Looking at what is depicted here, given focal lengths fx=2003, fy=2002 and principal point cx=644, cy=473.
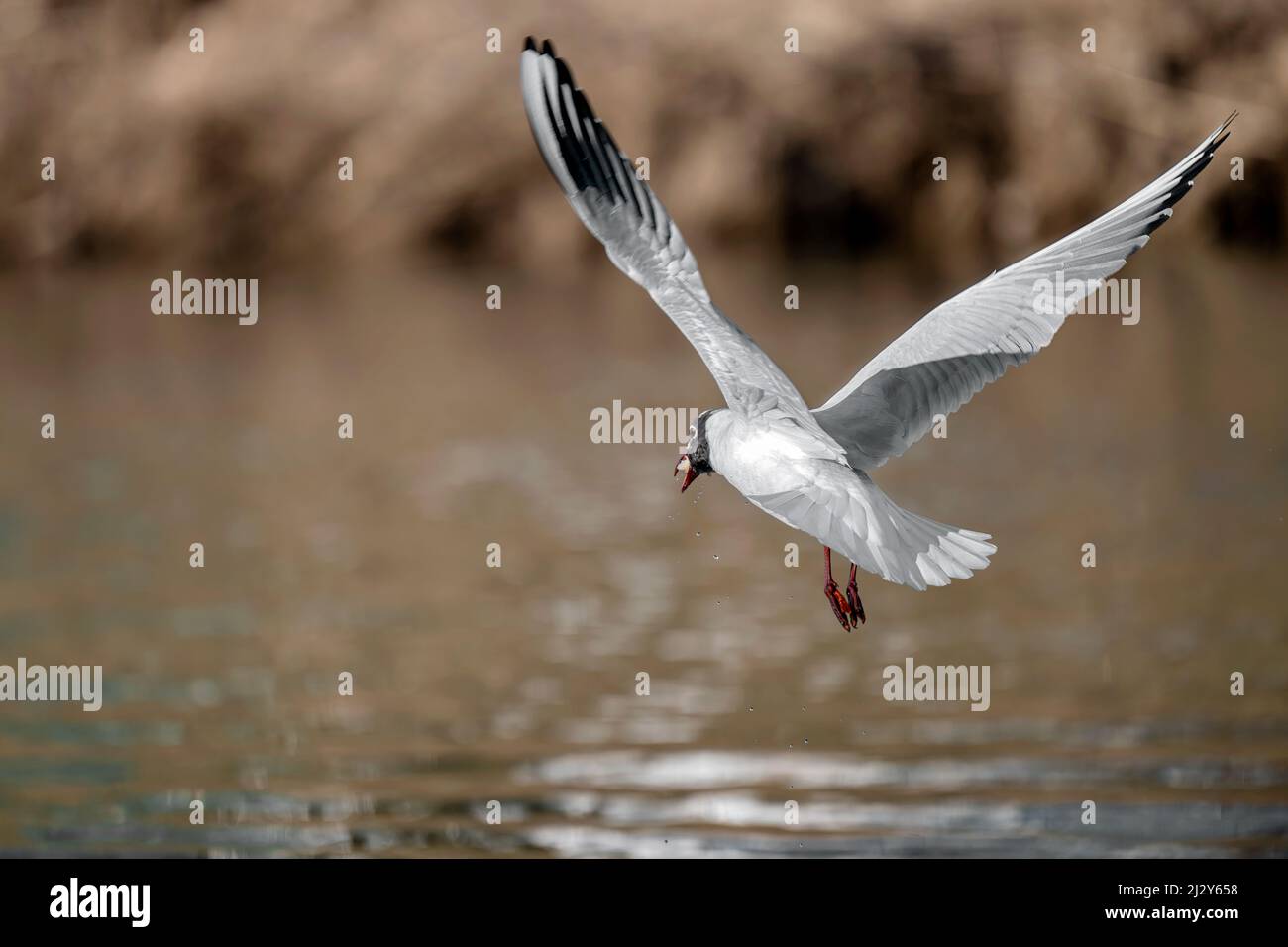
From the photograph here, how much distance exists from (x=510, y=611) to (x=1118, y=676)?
4.37m

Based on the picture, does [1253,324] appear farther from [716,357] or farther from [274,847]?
[716,357]

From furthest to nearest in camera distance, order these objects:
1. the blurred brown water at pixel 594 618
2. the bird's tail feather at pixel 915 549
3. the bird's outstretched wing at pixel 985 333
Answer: the blurred brown water at pixel 594 618, the bird's outstretched wing at pixel 985 333, the bird's tail feather at pixel 915 549

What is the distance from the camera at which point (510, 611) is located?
14.5 m

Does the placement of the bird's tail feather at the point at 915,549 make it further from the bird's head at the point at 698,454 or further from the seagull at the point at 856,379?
the bird's head at the point at 698,454

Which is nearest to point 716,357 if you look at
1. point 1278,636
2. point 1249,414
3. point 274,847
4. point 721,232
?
point 274,847

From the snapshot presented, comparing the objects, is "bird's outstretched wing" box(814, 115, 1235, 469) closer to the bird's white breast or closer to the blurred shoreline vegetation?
the bird's white breast

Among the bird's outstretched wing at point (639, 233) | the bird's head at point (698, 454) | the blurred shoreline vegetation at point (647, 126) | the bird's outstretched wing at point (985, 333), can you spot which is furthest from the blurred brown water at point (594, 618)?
the blurred shoreline vegetation at point (647, 126)

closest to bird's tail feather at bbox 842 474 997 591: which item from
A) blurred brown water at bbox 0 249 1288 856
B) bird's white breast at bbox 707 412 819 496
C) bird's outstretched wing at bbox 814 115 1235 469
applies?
bird's white breast at bbox 707 412 819 496

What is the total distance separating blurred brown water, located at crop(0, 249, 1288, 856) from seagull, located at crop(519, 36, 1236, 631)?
3579mm

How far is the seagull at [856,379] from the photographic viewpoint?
223 inches

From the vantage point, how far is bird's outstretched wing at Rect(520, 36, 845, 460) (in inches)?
236

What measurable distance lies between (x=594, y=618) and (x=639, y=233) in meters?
8.19

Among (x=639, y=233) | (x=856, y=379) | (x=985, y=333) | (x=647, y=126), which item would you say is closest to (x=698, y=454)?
(x=639, y=233)

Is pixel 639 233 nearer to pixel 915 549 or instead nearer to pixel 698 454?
pixel 698 454
